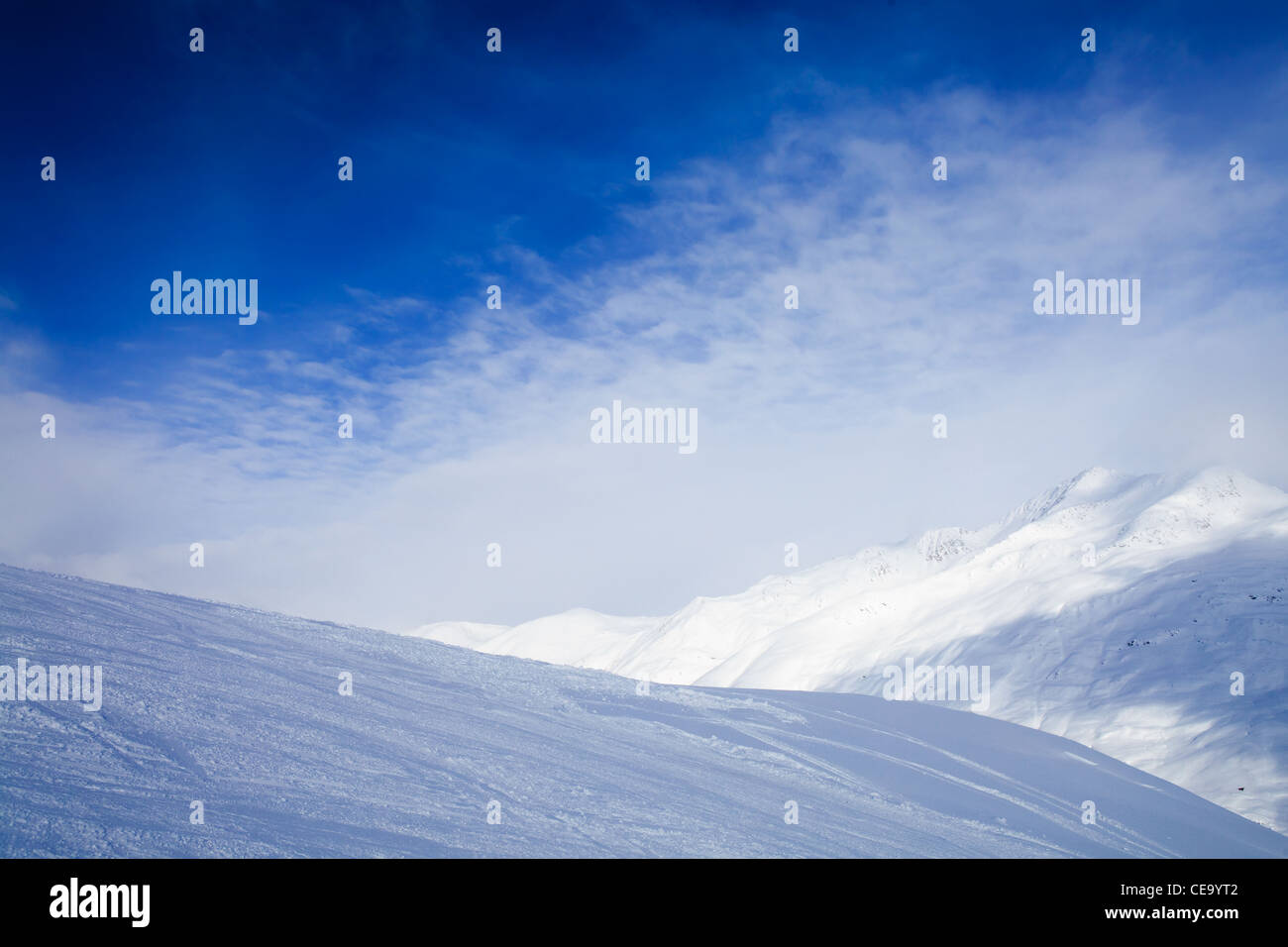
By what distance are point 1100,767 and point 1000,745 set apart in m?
2.06

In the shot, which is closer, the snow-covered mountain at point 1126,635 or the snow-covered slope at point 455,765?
the snow-covered slope at point 455,765

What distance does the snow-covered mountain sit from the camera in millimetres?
35438

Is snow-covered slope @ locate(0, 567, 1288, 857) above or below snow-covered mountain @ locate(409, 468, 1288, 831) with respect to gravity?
above

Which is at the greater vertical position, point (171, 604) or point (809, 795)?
point (171, 604)

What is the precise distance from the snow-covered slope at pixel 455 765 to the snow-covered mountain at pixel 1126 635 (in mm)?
24670

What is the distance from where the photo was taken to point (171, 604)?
42.4ft

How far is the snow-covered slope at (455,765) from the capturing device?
6.37 metres

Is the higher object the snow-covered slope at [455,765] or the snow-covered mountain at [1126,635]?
the snow-covered slope at [455,765]

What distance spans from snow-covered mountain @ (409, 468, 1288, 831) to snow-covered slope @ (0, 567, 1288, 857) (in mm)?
24670

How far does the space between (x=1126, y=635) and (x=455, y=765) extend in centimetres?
6321

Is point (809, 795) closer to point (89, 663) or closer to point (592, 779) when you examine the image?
point (592, 779)

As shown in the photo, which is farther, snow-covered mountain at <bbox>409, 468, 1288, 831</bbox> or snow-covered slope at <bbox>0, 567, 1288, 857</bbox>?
snow-covered mountain at <bbox>409, 468, 1288, 831</bbox>
